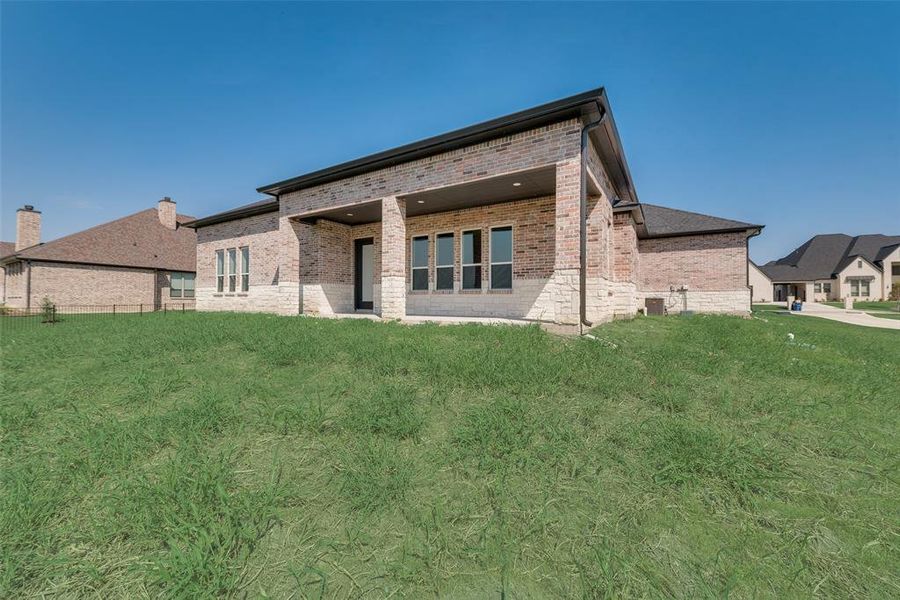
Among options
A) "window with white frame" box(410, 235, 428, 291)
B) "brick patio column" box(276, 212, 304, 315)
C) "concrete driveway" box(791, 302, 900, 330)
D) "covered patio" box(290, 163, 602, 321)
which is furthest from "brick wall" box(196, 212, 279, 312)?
"concrete driveway" box(791, 302, 900, 330)

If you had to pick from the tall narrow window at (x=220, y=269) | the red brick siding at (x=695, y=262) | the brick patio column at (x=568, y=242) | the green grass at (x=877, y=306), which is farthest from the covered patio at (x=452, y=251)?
the green grass at (x=877, y=306)

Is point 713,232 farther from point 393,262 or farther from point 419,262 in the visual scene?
point 393,262

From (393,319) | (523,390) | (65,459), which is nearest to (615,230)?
(393,319)

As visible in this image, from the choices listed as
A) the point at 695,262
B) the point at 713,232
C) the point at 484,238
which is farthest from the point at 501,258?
the point at 713,232

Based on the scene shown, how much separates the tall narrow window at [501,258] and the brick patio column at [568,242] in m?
3.56

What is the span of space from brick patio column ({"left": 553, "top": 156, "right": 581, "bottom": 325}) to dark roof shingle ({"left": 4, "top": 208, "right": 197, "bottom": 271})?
1003 inches

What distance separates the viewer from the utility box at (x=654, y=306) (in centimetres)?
1530

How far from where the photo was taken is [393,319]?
9.47 metres

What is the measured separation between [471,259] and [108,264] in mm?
22878

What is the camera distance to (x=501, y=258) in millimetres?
10984

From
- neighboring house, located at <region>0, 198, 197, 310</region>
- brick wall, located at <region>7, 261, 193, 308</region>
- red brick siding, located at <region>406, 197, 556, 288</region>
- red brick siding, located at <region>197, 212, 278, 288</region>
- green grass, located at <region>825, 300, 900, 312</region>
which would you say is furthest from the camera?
green grass, located at <region>825, 300, 900, 312</region>

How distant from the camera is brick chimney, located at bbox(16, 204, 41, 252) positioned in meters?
22.6

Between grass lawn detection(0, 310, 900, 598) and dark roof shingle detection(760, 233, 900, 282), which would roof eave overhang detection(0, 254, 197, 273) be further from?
dark roof shingle detection(760, 233, 900, 282)

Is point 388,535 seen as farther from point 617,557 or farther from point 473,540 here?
point 617,557
